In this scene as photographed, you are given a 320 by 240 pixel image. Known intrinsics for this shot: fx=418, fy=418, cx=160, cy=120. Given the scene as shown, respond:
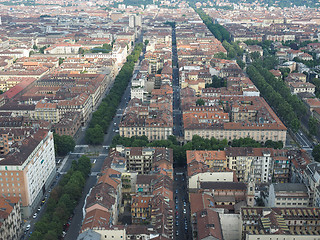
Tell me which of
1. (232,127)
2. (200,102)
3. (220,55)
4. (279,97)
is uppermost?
(220,55)

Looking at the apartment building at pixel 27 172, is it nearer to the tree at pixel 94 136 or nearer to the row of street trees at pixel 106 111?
the tree at pixel 94 136

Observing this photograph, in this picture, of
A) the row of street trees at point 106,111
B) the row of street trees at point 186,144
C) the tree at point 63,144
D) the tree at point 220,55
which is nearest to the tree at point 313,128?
the row of street trees at point 186,144

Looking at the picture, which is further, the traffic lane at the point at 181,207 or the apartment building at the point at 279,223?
the traffic lane at the point at 181,207

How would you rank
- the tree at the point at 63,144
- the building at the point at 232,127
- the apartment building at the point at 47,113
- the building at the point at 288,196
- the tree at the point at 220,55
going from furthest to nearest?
the tree at the point at 220,55, the apartment building at the point at 47,113, the building at the point at 232,127, the tree at the point at 63,144, the building at the point at 288,196

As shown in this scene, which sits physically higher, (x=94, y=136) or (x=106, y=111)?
(x=106, y=111)

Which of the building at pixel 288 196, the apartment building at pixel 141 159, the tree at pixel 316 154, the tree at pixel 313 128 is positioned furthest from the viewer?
the tree at pixel 313 128

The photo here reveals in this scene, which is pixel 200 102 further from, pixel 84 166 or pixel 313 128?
pixel 84 166

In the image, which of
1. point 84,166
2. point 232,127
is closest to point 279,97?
point 232,127
